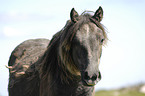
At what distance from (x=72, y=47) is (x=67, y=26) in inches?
15.1

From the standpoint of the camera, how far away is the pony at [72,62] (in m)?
3.38

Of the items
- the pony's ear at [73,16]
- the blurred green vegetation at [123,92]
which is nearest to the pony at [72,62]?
the pony's ear at [73,16]

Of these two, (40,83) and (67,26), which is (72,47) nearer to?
(67,26)

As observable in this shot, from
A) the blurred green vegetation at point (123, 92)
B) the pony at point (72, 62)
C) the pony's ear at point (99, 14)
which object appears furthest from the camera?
the blurred green vegetation at point (123, 92)

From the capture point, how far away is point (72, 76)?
12.6 ft

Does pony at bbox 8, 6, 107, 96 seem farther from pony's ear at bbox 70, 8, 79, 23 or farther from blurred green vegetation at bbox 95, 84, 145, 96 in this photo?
blurred green vegetation at bbox 95, 84, 145, 96

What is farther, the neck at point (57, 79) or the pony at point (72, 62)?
the neck at point (57, 79)

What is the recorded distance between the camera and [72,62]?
3.72 meters

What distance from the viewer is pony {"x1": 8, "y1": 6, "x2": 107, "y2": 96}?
3.38m

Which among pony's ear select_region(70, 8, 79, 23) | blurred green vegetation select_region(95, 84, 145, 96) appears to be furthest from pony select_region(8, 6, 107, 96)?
blurred green vegetation select_region(95, 84, 145, 96)

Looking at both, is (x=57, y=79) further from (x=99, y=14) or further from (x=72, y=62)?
(x=99, y=14)

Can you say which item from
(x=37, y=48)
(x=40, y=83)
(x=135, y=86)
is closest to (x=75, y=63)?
(x=40, y=83)

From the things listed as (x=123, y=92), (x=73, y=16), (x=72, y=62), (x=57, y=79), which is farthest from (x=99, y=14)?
(x=123, y=92)

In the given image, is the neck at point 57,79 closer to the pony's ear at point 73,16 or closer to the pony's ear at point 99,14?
the pony's ear at point 73,16
